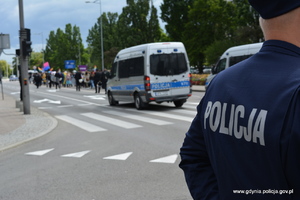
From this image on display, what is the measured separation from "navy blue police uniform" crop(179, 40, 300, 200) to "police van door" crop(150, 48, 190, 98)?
13.6 meters

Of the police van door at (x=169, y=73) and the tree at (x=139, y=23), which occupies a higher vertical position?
the tree at (x=139, y=23)

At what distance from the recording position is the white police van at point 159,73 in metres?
15.0

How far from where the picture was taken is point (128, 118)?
44.0 ft

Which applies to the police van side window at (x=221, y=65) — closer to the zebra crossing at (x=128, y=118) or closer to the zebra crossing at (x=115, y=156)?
the zebra crossing at (x=128, y=118)

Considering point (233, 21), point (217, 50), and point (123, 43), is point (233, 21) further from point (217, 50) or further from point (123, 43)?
point (123, 43)

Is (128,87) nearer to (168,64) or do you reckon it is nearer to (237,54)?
(168,64)

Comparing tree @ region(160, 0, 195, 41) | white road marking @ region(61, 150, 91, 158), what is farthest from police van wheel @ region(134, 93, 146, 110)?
tree @ region(160, 0, 195, 41)

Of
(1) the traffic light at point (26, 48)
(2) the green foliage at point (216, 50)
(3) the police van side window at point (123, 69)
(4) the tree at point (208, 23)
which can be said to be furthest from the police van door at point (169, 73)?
(4) the tree at point (208, 23)

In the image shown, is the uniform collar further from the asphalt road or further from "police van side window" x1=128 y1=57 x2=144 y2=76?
"police van side window" x1=128 y1=57 x2=144 y2=76

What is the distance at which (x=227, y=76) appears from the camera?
4.30 feet

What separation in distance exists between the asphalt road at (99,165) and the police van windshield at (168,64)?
3.89 metres

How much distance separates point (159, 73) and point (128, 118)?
256cm

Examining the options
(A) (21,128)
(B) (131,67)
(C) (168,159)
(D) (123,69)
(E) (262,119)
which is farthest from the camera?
(D) (123,69)

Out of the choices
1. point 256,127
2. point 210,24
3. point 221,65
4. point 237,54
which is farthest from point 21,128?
point 210,24
